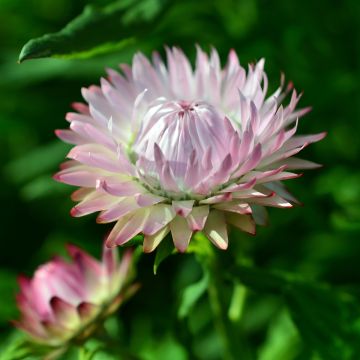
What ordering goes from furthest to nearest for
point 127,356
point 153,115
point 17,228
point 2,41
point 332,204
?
point 2,41
point 17,228
point 332,204
point 127,356
point 153,115

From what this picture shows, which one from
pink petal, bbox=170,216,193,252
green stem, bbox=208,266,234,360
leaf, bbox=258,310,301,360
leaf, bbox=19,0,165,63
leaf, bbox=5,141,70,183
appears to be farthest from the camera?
leaf, bbox=5,141,70,183

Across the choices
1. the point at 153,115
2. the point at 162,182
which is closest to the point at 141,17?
the point at 153,115

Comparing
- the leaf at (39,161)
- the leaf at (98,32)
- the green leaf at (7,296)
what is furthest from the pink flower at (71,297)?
the leaf at (39,161)

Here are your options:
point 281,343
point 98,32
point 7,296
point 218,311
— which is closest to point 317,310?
point 218,311

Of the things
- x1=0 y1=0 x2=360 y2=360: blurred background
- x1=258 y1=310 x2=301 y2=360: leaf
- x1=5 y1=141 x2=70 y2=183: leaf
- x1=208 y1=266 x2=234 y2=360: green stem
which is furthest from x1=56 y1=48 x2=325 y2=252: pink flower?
x1=5 y1=141 x2=70 y2=183: leaf

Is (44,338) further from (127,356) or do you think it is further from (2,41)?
(2,41)

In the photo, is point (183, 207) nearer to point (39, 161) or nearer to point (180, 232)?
point (180, 232)

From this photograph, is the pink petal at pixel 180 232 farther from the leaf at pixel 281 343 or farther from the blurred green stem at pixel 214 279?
the leaf at pixel 281 343

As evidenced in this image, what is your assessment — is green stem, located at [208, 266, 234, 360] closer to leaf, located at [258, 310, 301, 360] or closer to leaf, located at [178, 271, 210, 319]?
leaf, located at [178, 271, 210, 319]
